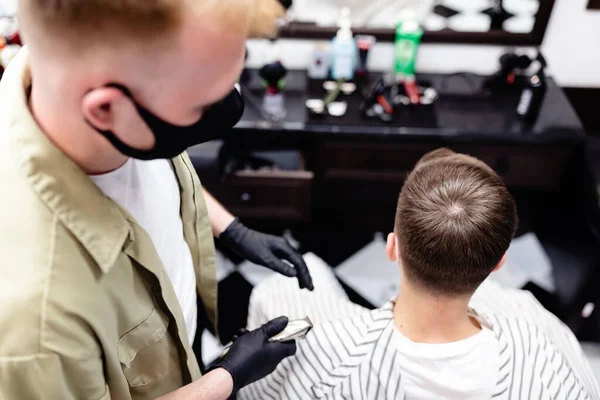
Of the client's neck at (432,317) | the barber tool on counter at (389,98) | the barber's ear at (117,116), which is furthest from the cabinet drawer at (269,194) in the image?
the barber's ear at (117,116)

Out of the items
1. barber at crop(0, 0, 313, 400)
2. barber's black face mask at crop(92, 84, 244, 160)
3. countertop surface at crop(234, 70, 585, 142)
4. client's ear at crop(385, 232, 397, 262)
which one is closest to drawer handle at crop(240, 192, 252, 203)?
countertop surface at crop(234, 70, 585, 142)

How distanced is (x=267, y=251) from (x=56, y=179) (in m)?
0.85

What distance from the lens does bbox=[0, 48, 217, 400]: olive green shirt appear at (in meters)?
0.78

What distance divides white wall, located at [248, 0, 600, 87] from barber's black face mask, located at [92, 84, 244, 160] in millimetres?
1642

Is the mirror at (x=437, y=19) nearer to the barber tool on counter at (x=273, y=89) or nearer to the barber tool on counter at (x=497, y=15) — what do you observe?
the barber tool on counter at (x=497, y=15)

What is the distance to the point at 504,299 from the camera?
1.72 metres

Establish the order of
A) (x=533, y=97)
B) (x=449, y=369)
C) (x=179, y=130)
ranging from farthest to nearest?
1. (x=533, y=97)
2. (x=449, y=369)
3. (x=179, y=130)

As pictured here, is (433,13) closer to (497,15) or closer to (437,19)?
(437,19)

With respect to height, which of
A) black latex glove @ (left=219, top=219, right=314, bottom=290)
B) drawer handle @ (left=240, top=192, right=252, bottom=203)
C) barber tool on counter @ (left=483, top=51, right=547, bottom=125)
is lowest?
drawer handle @ (left=240, top=192, right=252, bottom=203)

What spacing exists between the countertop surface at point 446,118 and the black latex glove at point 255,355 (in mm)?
1032

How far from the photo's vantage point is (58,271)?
816mm

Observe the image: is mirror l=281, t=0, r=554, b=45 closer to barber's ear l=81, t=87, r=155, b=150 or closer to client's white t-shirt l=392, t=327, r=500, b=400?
client's white t-shirt l=392, t=327, r=500, b=400

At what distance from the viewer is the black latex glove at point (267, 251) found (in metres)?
1.59

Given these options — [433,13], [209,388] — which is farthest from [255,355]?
[433,13]
